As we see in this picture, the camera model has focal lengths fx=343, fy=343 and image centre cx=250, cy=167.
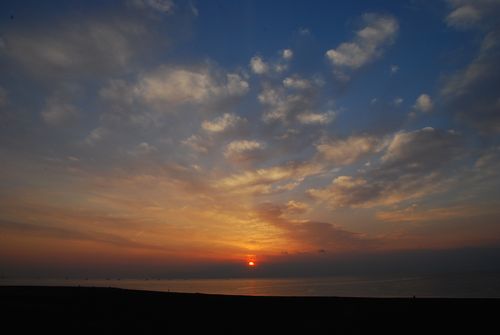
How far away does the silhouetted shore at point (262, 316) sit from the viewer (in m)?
18.7

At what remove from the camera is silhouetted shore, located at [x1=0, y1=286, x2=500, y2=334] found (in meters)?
18.7

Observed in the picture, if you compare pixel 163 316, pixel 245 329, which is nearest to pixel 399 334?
pixel 245 329

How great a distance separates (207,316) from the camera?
2278 centimetres

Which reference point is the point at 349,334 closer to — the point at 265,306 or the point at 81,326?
the point at 265,306

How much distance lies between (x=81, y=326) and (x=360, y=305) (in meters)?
19.4

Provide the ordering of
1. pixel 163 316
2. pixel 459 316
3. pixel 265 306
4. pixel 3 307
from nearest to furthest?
pixel 459 316 → pixel 163 316 → pixel 3 307 → pixel 265 306

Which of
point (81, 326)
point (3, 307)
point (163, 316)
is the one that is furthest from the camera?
point (3, 307)

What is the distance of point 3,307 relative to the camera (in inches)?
984

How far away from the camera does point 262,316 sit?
22922 mm

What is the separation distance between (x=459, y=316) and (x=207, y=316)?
627 inches

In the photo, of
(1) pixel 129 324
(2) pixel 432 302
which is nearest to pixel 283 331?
(1) pixel 129 324

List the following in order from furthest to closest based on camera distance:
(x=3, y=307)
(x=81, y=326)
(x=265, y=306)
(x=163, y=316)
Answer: (x=265, y=306)
(x=3, y=307)
(x=163, y=316)
(x=81, y=326)

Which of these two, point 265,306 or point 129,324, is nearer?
point 129,324

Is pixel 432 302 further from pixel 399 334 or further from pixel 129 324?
pixel 129 324
